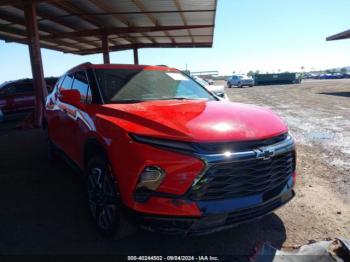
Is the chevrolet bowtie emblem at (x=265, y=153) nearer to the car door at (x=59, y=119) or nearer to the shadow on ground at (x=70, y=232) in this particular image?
the shadow on ground at (x=70, y=232)

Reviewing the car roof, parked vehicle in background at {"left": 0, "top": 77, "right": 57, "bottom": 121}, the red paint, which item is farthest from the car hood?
parked vehicle in background at {"left": 0, "top": 77, "right": 57, "bottom": 121}

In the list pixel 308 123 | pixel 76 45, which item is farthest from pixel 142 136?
pixel 76 45

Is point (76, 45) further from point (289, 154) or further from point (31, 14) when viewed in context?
point (289, 154)

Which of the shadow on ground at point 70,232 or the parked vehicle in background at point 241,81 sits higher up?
the shadow on ground at point 70,232

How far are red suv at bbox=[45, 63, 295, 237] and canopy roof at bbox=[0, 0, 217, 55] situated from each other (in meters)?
9.42

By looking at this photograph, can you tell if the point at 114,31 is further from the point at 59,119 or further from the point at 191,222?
the point at 191,222

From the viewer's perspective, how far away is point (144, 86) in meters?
4.12

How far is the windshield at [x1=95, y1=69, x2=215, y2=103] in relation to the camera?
383cm

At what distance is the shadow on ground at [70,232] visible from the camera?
3.04m

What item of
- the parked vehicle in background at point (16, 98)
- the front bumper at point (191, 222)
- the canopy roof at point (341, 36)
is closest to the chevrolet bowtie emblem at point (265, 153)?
the front bumper at point (191, 222)

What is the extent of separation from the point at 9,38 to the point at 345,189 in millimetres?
17909

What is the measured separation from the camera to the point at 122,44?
73.0ft

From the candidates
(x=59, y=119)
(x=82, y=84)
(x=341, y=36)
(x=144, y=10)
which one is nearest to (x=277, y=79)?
(x=341, y=36)

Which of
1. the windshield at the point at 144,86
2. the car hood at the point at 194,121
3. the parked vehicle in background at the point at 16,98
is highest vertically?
the windshield at the point at 144,86
